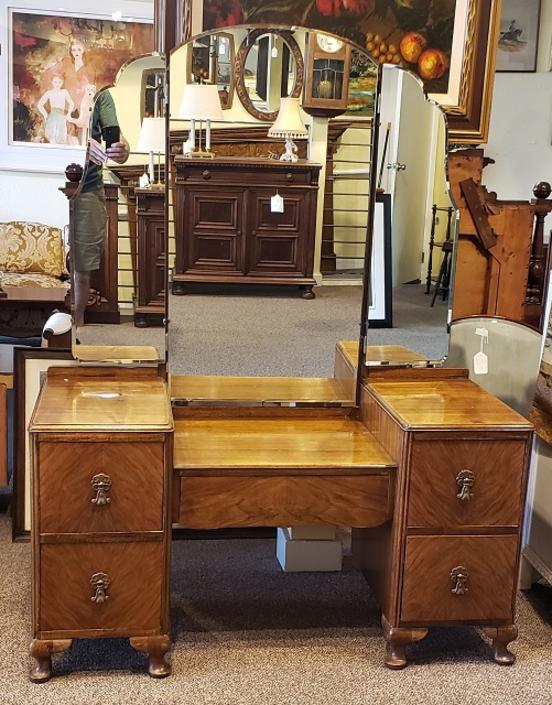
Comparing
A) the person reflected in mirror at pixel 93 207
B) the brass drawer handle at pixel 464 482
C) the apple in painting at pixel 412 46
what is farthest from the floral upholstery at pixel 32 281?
the brass drawer handle at pixel 464 482

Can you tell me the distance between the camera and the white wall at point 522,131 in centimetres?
519

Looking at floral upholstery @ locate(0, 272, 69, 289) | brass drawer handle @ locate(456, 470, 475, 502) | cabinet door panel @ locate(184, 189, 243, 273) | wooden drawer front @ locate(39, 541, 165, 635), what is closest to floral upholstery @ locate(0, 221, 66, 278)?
floral upholstery @ locate(0, 272, 69, 289)

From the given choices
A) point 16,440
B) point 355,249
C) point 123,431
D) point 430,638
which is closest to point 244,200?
point 355,249

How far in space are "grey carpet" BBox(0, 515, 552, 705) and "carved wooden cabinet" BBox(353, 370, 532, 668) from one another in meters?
0.10

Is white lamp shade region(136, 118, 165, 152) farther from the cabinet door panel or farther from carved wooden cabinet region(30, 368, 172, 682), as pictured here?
carved wooden cabinet region(30, 368, 172, 682)

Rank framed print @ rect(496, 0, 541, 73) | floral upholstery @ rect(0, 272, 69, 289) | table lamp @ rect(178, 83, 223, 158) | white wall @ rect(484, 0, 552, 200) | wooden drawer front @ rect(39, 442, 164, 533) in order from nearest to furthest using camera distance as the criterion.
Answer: wooden drawer front @ rect(39, 442, 164, 533), table lamp @ rect(178, 83, 223, 158), floral upholstery @ rect(0, 272, 69, 289), framed print @ rect(496, 0, 541, 73), white wall @ rect(484, 0, 552, 200)

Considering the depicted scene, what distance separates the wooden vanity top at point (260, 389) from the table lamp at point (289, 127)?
63 centimetres

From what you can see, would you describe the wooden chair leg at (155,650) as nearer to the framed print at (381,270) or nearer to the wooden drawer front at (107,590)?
the wooden drawer front at (107,590)

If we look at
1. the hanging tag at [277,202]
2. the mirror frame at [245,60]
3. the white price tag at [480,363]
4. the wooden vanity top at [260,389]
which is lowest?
the wooden vanity top at [260,389]

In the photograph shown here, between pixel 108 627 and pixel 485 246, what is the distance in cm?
161

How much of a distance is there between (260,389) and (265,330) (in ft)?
0.56

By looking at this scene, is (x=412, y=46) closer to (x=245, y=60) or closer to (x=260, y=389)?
(x=245, y=60)

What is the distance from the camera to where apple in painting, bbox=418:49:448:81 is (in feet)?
7.79

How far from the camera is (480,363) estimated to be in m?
2.68
